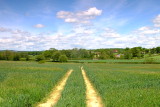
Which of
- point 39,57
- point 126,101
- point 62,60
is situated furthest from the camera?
point 39,57

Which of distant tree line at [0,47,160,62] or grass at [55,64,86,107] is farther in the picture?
distant tree line at [0,47,160,62]

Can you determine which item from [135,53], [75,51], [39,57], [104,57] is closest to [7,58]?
[39,57]

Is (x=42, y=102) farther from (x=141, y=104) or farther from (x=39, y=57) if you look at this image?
(x=39, y=57)

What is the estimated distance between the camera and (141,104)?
7867mm

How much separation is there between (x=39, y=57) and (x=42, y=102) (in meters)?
91.0

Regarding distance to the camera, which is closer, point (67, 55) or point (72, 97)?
point (72, 97)

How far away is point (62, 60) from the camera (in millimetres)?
91062

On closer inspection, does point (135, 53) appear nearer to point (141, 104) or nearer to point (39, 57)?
point (39, 57)

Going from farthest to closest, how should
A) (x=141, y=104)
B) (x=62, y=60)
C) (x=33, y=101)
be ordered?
(x=62, y=60) → (x=33, y=101) → (x=141, y=104)

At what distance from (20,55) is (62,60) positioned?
125 feet

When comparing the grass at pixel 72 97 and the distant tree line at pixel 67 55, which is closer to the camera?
the grass at pixel 72 97

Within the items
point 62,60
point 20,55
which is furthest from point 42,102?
point 20,55

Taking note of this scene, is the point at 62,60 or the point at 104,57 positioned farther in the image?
the point at 104,57

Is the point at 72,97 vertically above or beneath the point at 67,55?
beneath
